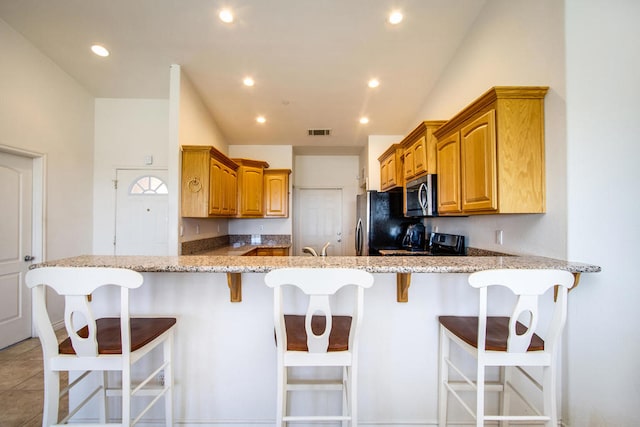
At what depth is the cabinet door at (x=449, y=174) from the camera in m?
2.09

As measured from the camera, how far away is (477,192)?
5.94 feet

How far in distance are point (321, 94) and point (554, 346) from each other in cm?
329

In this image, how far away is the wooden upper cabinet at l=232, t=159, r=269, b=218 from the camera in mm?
4480

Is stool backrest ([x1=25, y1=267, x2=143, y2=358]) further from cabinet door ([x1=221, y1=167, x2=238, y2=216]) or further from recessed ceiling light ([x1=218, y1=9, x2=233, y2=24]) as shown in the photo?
cabinet door ([x1=221, y1=167, x2=238, y2=216])

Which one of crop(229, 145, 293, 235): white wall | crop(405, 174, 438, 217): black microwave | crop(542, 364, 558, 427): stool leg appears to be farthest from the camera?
crop(229, 145, 293, 235): white wall

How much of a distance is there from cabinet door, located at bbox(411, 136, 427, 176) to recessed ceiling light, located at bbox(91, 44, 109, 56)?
3.30m

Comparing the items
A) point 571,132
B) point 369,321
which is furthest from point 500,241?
point 369,321

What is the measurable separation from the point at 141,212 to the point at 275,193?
210 centimetres

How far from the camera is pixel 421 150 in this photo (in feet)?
8.84

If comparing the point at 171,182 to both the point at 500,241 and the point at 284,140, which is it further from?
the point at 500,241

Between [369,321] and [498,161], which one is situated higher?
[498,161]

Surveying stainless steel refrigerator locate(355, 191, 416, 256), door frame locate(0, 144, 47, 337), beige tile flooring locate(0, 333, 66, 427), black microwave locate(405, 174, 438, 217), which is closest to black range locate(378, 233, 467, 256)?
black microwave locate(405, 174, 438, 217)

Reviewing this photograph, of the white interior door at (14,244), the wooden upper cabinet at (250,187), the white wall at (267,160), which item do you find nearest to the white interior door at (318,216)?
the white wall at (267,160)

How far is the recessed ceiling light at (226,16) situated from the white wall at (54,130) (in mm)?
2019
